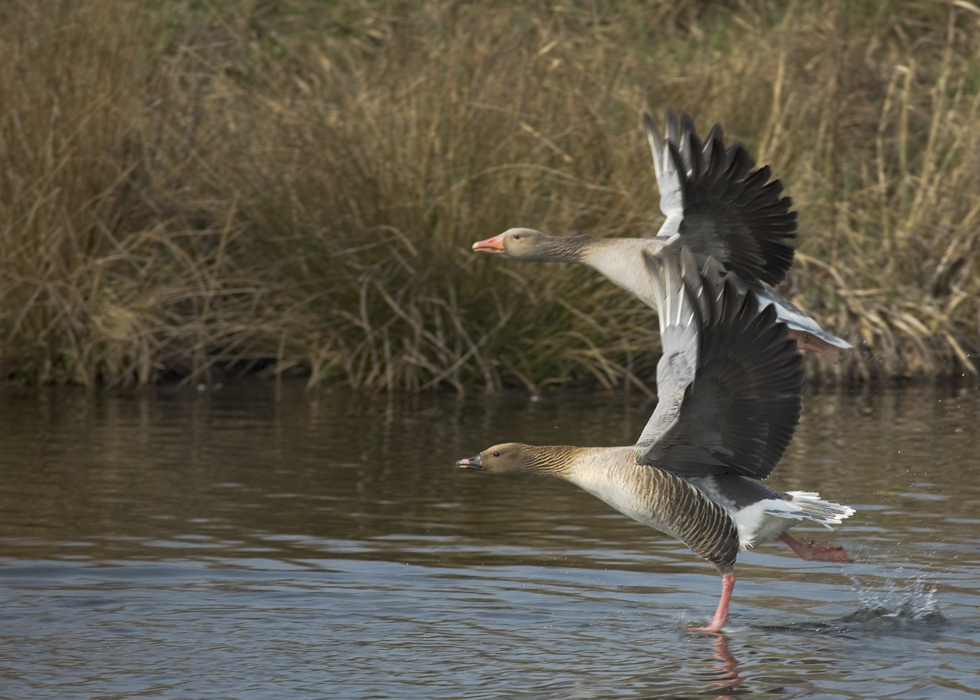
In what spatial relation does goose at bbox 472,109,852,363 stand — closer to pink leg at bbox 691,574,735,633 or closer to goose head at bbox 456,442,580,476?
goose head at bbox 456,442,580,476

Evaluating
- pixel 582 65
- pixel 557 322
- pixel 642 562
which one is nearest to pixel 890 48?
pixel 582 65

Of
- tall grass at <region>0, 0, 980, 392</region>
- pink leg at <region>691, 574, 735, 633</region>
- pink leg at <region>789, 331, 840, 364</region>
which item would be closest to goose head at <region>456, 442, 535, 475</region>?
pink leg at <region>691, 574, 735, 633</region>

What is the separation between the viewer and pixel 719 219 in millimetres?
7363

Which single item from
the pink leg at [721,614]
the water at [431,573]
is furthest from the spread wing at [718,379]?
the water at [431,573]

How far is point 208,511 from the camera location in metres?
8.16

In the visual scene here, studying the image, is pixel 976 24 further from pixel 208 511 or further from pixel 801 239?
pixel 208 511

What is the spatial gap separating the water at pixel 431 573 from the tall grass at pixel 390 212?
52.9 inches

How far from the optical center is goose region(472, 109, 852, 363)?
23.7ft

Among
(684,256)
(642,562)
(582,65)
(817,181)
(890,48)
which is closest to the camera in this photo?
(684,256)

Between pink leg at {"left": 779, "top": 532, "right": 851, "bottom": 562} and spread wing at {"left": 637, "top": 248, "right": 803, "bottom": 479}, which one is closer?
spread wing at {"left": 637, "top": 248, "right": 803, "bottom": 479}

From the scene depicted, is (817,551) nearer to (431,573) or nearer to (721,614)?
(721,614)

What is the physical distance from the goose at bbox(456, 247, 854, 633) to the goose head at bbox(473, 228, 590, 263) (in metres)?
1.84

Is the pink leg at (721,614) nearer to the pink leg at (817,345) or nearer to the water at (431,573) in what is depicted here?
the water at (431,573)

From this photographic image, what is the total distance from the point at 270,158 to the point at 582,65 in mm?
2602
